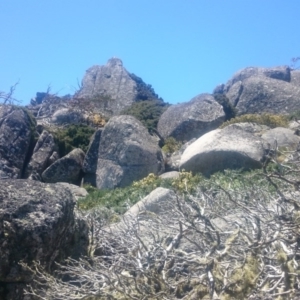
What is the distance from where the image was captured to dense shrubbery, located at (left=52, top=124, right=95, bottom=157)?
17984 mm

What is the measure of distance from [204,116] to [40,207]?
14.8 metres

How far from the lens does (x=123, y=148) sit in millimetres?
15000

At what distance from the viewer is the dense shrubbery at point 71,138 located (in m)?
18.0

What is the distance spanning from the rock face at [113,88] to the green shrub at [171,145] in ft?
29.9

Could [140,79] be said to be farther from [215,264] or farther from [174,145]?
[215,264]

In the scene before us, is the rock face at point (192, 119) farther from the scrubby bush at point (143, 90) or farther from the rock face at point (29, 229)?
the rock face at point (29, 229)

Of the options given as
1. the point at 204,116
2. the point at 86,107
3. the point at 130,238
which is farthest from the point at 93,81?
the point at 130,238

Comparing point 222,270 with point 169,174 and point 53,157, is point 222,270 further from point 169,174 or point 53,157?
point 53,157

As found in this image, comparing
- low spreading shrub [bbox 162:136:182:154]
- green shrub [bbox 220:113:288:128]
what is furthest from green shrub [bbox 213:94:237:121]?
low spreading shrub [bbox 162:136:182:154]

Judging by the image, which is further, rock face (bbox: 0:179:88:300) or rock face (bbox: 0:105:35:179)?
rock face (bbox: 0:105:35:179)

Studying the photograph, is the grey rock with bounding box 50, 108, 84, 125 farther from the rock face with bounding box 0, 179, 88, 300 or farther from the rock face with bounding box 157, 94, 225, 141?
the rock face with bounding box 0, 179, 88, 300

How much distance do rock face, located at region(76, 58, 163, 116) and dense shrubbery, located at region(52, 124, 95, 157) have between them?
28.1 ft

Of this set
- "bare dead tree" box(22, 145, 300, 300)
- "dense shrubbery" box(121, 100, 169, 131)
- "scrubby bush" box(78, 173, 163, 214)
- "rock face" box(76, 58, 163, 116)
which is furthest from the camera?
"rock face" box(76, 58, 163, 116)

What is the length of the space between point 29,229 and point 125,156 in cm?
1004
